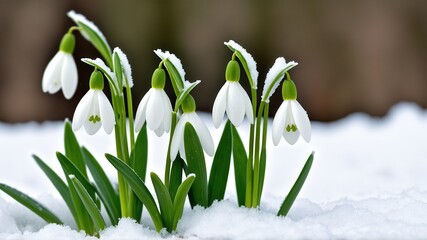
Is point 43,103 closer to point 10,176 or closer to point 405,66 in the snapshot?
point 10,176

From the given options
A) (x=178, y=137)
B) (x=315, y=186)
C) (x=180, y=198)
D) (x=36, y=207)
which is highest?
(x=178, y=137)

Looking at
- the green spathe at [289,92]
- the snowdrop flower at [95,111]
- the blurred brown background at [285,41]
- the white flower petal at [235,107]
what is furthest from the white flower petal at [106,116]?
the blurred brown background at [285,41]

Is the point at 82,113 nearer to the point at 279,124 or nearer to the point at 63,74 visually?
the point at 63,74

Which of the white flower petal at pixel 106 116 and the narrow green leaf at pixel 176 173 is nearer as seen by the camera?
the white flower petal at pixel 106 116

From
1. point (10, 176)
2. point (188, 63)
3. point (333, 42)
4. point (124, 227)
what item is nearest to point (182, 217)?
point (124, 227)

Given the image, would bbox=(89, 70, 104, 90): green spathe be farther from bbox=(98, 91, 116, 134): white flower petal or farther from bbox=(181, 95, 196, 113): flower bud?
bbox=(181, 95, 196, 113): flower bud

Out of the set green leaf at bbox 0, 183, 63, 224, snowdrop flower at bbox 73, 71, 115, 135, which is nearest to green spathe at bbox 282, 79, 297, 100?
snowdrop flower at bbox 73, 71, 115, 135

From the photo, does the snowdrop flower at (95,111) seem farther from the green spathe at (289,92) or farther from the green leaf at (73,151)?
the green spathe at (289,92)

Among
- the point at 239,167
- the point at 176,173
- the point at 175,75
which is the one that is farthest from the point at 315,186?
the point at 175,75
